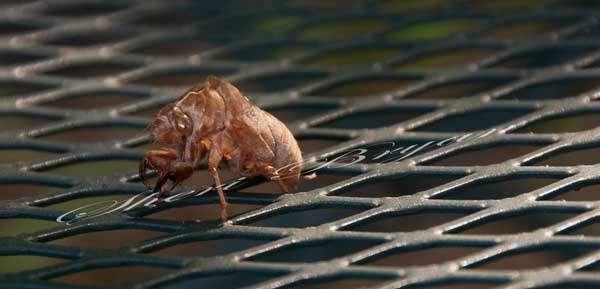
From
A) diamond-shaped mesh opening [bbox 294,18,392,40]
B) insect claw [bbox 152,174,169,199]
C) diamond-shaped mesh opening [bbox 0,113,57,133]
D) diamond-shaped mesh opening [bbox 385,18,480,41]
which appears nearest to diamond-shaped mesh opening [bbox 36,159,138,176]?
diamond-shaped mesh opening [bbox 0,113,57,133]

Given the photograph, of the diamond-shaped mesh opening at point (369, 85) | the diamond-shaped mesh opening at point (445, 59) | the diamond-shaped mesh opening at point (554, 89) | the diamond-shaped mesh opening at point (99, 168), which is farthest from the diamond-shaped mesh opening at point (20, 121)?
the diamond-shaped mesh opening at point (554, 89)

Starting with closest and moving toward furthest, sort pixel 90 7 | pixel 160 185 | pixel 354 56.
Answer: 1. pixel 160 185
2. pixel 354 56
3. pixel 90 7

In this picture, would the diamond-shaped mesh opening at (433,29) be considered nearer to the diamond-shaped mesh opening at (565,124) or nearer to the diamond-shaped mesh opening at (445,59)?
the diamond-shaped mesh opening at (445,59)

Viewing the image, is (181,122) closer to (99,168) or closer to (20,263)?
(99,168)

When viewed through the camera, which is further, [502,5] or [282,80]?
[502,5]

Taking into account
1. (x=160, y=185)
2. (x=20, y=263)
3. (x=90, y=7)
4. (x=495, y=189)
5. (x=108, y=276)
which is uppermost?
(x=90, y=7)

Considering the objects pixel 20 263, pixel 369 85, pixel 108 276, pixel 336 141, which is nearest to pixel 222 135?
pixel 336 141

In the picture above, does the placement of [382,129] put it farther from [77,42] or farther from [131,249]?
[77,42]
